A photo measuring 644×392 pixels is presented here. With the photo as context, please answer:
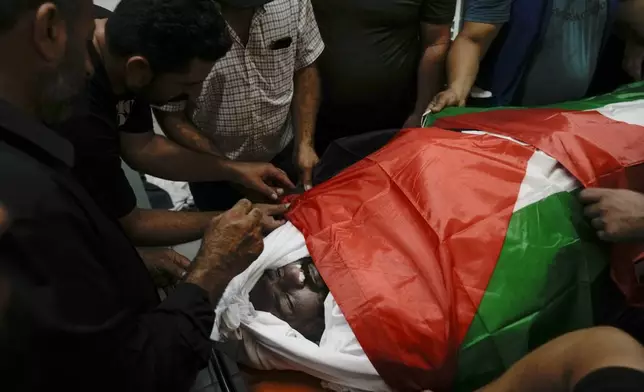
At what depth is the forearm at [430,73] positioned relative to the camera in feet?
5.81

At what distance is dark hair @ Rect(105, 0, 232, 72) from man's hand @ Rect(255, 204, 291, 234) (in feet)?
1.33

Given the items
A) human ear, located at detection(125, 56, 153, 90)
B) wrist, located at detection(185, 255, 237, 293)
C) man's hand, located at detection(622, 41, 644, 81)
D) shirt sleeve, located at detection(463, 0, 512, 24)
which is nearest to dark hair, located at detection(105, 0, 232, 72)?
human ear, located at detection(125, 56, 153, 90)

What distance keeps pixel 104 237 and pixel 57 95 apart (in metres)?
0.19

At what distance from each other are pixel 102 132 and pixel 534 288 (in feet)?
3.05

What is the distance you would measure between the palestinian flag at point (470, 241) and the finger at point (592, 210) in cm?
2

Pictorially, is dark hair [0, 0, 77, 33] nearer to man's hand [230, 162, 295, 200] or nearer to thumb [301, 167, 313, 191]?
man's hand [230, 162, 295, 200]

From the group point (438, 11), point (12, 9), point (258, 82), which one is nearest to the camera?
point (12, 9)

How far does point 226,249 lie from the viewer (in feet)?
3.43

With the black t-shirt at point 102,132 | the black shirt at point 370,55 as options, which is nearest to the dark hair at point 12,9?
the black t-shirt at point 102,132

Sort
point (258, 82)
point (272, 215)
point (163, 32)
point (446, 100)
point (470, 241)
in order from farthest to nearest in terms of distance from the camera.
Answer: point (446, 100) → point (258, 82) → point (272, 215) → point (470, 241) → point (163, 32)

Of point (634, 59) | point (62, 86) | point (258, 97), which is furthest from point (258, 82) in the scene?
point (634, 59)

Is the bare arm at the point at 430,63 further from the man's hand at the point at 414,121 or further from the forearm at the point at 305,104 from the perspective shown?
the forearm at the point at 305,104

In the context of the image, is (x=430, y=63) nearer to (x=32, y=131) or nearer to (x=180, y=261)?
(x=180, y=261)

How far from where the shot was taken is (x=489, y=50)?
1686mm
